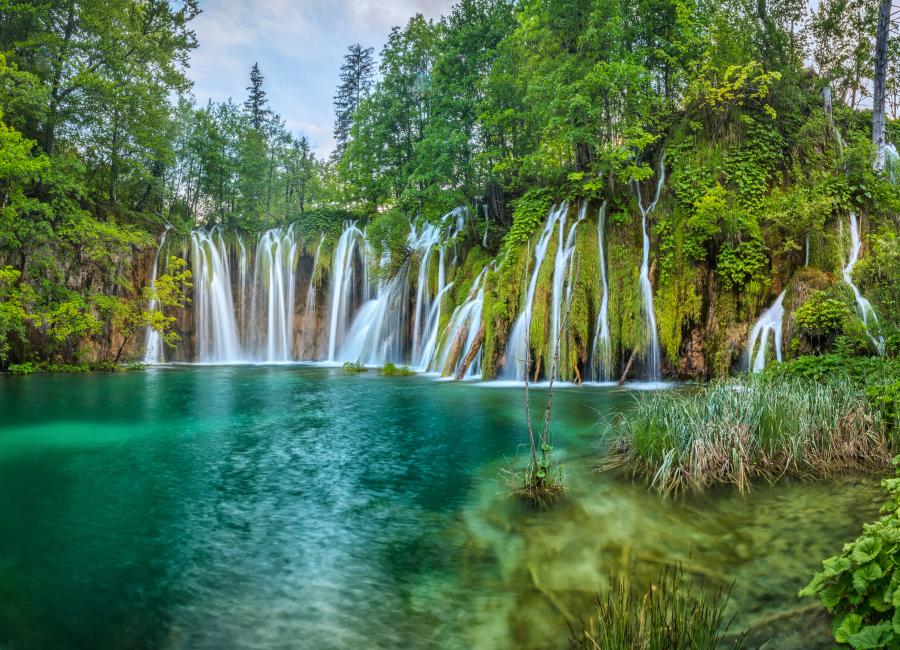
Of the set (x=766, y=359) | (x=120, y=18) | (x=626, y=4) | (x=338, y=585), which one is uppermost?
(x=120, y=18)

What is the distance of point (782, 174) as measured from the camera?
556 inches

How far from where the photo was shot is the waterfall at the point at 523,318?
14.6 meters

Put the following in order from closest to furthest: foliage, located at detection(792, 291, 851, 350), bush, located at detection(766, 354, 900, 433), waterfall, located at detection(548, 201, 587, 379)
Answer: bush, located at detection(766, 354, 900, 433) < foliage, located at detection(792, 291, 851, 350) < waterfall, located at detection(548, 201, 587, 379)

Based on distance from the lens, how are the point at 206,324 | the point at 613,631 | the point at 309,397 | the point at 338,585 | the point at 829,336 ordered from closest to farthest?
1. the point at 613,631
2. the point at 338,585
3. the point at 829,336
4. the point at 309,397
5. the point at 206,324

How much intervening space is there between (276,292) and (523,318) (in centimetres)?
1812

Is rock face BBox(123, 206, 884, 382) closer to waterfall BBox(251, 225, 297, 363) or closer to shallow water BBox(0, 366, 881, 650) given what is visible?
waterfall BBox(251, 225, 297, 363)

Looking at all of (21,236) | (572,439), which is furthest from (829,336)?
(21,236)

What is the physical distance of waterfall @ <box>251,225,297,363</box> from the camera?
2778 centimetres

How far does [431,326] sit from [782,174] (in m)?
12.6

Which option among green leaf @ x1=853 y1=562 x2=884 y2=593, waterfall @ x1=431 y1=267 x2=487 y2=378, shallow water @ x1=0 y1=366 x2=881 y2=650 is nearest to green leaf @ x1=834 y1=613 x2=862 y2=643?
green leaf @ x1=853 y1=562 x2=884 y2=593

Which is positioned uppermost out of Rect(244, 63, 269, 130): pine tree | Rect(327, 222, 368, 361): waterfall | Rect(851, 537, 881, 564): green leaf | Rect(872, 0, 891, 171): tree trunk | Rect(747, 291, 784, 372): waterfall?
Rect(244, 63, 269, 130): pine tree

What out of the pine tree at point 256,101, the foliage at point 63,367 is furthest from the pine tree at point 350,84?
the foliage at point 63,367

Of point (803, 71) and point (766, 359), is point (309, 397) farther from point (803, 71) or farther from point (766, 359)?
point (803, 71)

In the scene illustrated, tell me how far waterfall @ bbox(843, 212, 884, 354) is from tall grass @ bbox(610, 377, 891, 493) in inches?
112
